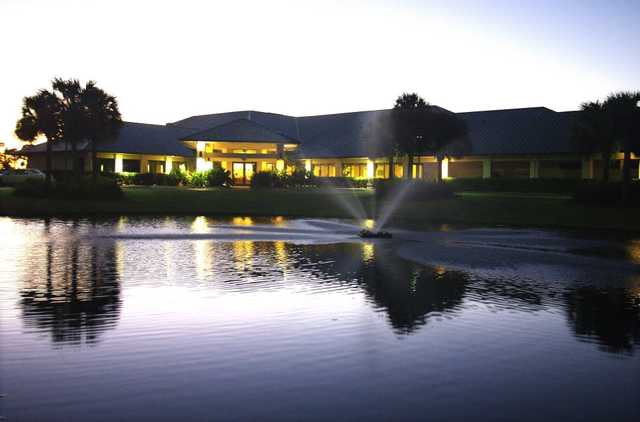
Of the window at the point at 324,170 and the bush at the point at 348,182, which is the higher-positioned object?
the window at the point at 324,170

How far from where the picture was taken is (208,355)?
6.68 m

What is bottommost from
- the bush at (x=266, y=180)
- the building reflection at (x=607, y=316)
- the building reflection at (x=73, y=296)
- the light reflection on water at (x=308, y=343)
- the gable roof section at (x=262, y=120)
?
the building reflection at (x=607, y=316)

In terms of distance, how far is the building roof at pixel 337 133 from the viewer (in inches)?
2082

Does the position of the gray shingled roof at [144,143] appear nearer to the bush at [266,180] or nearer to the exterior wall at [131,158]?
the exterior wall at [131,158]

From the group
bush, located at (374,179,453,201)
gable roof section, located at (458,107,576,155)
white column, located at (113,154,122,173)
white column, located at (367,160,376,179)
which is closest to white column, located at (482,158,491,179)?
gable roof section, located at (458,107,576,155)

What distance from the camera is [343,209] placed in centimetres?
3319

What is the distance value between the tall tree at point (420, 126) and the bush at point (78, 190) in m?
19.8

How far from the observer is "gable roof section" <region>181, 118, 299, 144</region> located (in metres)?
60.6

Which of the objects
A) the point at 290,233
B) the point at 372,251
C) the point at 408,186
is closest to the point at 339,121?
the point at 408,186

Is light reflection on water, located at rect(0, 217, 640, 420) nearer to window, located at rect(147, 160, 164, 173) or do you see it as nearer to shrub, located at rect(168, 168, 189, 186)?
shrub, located at rect(168, 168, 189, 186)

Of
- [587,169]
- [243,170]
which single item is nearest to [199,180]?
[243,170]

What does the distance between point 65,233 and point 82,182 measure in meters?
18.6

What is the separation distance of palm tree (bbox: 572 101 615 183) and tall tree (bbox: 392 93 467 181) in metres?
9.09

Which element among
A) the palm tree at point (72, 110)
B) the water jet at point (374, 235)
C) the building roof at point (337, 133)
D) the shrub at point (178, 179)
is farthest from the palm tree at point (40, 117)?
the water jet at point (374, 235)
